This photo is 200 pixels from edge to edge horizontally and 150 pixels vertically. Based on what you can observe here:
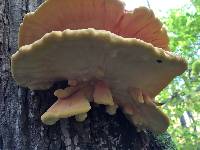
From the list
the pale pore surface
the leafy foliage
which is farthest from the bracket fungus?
the leafy foliage

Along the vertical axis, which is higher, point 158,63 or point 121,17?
point 121,17

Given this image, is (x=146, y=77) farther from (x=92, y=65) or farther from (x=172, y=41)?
(x=172, y=41)

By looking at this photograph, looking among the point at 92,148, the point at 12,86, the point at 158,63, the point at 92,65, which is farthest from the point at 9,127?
the point at 158,63

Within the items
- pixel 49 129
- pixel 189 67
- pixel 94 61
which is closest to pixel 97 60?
pixel 94 61

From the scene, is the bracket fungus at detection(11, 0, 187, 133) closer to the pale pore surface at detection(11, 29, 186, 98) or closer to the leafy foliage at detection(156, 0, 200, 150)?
the pale pore surface at detection(11, 29, 186, 98)

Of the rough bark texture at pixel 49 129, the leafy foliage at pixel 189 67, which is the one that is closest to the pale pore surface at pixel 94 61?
the rough bark texture at pixel 49 129

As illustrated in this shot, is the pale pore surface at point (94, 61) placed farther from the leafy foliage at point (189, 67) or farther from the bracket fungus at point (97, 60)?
the leafy foliage at point (189, 67)
